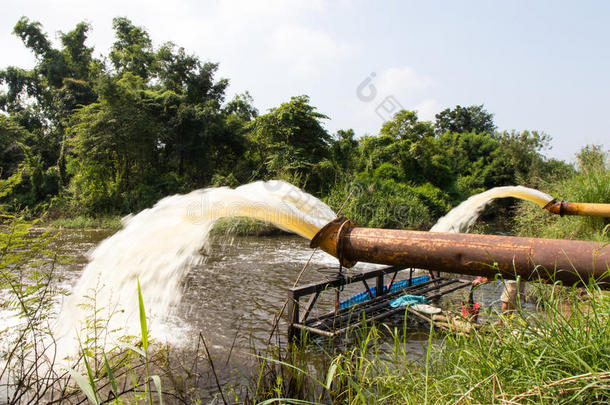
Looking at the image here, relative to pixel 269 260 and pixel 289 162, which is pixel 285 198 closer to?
pixel 269 260

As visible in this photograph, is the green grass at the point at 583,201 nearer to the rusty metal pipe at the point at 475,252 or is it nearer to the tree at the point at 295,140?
the rusty metal pipe at the point at 475,252

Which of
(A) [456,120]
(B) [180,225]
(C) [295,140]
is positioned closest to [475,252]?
(B) [180,225]

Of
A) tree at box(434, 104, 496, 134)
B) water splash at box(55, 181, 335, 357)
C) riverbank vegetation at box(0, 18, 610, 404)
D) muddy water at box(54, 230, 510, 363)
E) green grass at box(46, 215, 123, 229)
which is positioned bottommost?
muddy water at box(54, 230, 510, 363)

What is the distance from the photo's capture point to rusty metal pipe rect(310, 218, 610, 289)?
165 cm

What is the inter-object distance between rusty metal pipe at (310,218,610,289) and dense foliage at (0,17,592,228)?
58.7 feet

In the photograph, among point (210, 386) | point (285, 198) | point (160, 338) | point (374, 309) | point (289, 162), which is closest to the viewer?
point (285, 198)

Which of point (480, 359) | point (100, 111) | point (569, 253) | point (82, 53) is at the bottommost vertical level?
point (480, 359)

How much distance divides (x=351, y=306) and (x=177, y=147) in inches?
974

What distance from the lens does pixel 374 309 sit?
677 cm

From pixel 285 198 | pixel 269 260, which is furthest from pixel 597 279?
pixel 269 260

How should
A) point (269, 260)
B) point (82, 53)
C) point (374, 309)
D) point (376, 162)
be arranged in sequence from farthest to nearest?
point (82, 53)
point (376, 162)
point (269, 260)
point (374, 309)

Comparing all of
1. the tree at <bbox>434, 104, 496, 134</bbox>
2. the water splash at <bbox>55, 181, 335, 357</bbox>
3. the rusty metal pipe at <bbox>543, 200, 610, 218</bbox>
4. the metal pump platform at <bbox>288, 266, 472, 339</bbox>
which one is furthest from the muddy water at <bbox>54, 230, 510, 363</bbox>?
the tree at <bbox>434, 104, 496, 134</bbox>

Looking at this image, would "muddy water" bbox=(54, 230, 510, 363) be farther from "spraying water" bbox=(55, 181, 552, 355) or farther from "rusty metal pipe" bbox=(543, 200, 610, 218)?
"rusty metal pipe" bbox=(543, 200, 610, 218)

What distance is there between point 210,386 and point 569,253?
13.9 ft
